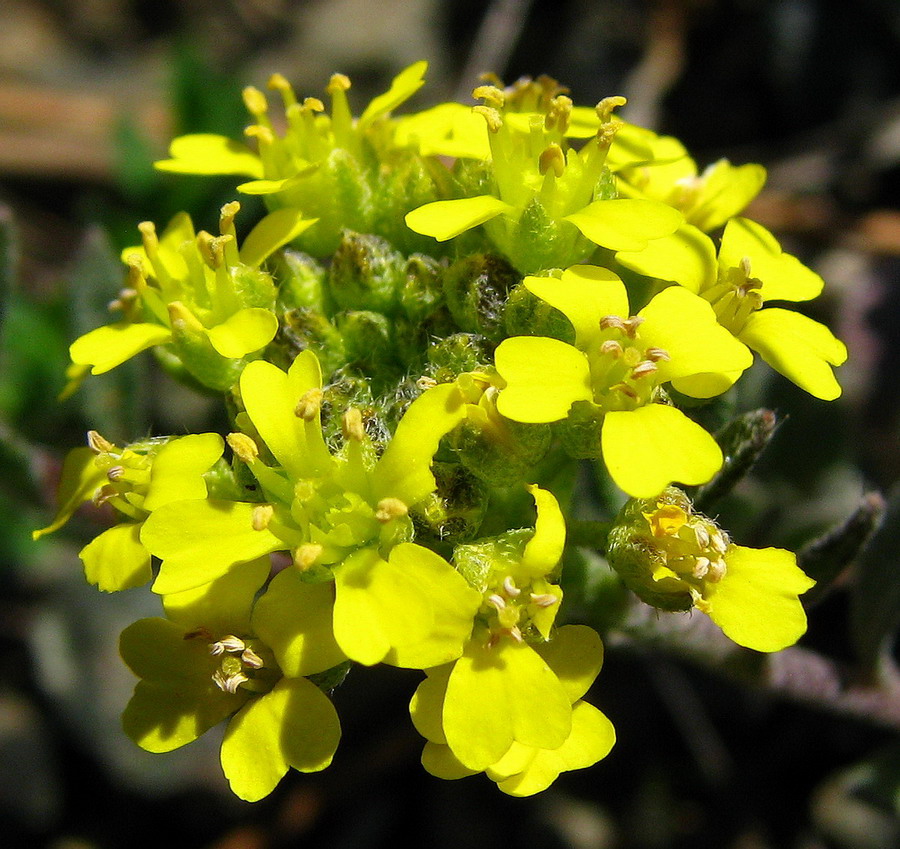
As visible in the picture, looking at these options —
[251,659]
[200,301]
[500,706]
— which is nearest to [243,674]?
[251,659]

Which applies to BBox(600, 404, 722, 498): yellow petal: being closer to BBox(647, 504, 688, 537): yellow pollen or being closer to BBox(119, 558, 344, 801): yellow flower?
BBox(647, 504, 688, 537): yellow pollen

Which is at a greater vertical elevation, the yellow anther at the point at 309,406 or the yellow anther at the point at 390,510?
the yellow anther at the point at 309,406

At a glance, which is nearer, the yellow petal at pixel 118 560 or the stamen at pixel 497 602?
the stamen at pixel 497 602

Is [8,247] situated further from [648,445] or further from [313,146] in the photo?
[648,445]

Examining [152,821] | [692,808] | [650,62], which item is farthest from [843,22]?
[152,821]

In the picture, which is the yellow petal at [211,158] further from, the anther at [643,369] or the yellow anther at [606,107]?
the anther at [643,369]

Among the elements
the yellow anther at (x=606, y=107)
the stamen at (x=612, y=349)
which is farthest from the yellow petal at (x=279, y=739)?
the yellow anther at (x=606, y=107)

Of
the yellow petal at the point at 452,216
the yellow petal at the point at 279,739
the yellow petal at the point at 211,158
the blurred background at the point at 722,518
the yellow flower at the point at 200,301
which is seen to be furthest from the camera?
the blurred background at the point at 722,518
